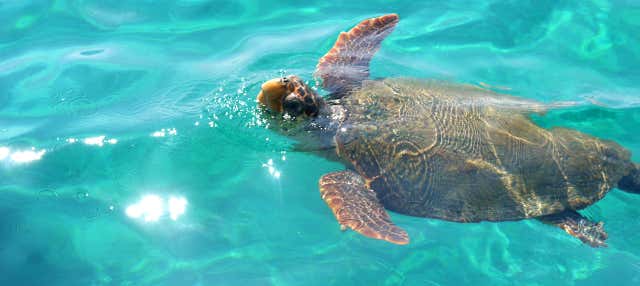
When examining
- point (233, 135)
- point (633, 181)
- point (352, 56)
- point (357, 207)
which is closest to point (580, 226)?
point (633, 181)

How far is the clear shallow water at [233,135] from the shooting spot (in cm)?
419

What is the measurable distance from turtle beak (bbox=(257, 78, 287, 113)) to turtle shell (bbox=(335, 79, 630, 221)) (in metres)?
0.78

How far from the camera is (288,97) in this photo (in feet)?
15.8

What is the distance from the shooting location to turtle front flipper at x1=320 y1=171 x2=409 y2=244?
158 inches

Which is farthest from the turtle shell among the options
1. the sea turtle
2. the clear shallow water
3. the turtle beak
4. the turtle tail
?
the turtle beak

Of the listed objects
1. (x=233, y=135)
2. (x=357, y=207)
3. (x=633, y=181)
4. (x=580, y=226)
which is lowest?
(x=580, y=226)

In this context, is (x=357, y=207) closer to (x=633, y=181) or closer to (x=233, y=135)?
(x=233, y=135)

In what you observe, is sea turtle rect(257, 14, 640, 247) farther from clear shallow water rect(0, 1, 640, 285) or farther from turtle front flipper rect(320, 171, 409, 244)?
clear shallow water rect(0, 1, 640, 285)

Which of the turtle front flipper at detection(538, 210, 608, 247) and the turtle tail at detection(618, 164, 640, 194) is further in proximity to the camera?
the turtle tail at detection(618, 164, 640, 194)

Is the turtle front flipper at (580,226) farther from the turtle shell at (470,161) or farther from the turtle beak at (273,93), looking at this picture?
the turtle beak at (273,93)

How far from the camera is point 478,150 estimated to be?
4473 mm

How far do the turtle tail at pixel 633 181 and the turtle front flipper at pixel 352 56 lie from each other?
3.26m

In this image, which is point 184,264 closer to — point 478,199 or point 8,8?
point 478,199

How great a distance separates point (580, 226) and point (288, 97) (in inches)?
134
